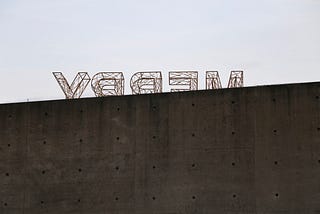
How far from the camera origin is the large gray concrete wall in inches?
720

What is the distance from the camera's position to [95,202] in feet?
65.3

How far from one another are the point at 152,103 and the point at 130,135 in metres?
→ 1.17

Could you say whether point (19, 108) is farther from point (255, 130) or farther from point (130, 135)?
point (255, 130)

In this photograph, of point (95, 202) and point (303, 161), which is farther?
point (95, 202)

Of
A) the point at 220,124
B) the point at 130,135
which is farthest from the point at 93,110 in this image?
the point at 220,124

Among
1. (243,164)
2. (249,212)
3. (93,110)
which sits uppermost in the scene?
(93,110)

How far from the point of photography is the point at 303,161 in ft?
A: 59.4

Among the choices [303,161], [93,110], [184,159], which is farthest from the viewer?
[93,110]

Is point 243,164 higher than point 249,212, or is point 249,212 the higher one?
point 243,164

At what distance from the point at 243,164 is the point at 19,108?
25.0ft

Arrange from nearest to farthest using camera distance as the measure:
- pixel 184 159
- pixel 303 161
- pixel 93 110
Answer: pixel 303 161, pixel 184 159, pixel 93 110

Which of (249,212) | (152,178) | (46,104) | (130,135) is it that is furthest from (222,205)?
(46,104)

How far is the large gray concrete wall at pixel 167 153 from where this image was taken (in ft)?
60.0

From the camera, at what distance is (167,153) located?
1953cm
